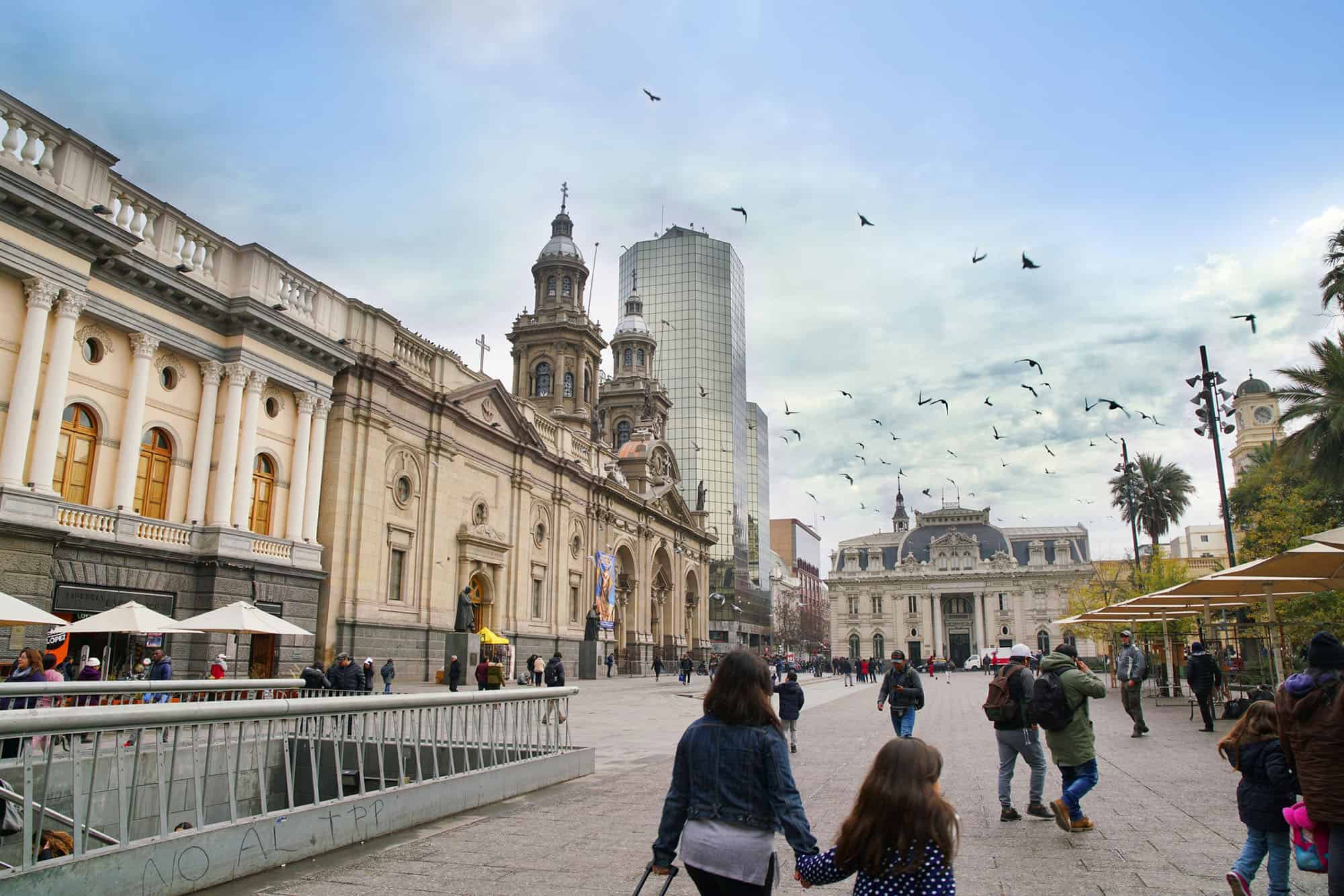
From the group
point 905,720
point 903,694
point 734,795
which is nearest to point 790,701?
point 905,720

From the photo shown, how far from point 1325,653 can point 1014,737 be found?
4086mm

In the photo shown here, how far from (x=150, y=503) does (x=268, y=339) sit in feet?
19.9

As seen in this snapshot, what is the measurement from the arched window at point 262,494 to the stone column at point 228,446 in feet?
4.71

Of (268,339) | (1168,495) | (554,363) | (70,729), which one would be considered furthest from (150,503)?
(1168,495)

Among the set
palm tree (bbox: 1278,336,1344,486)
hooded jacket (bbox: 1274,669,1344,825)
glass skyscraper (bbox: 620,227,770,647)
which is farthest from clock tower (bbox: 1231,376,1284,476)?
hooded jacket (bbox: 1274,669,1344,825)

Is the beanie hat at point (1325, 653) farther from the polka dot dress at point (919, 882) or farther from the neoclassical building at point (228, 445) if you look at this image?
the neoclassical building at point (228, 445)

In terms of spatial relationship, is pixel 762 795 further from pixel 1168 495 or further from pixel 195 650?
pixel 1168 495

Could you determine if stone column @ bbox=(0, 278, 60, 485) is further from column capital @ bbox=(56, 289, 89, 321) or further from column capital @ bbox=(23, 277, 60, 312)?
column capital @ bbox=(56, 289, 89, 321)

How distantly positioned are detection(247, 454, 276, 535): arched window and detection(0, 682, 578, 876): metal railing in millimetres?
19132

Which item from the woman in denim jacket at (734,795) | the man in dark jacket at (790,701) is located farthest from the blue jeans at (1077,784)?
the man in dark jacket at (790,701)

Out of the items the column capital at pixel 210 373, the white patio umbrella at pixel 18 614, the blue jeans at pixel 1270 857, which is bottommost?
the blue jeans at pixel 1270 857

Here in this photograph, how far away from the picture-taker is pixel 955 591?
12088cm

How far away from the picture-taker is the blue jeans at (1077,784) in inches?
342

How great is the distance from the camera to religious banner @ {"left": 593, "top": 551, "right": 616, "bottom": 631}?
176 ft
